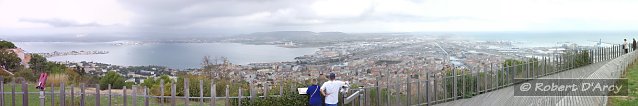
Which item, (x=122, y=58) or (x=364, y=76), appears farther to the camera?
(x=122, y=58)

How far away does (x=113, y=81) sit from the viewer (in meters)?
15.4

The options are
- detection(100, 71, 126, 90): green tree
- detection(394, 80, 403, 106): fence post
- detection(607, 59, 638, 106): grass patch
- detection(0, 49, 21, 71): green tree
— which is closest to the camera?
detection(394, 80, 403, 106): fence post

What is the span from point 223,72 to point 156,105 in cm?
478

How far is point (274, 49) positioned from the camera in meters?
25.1

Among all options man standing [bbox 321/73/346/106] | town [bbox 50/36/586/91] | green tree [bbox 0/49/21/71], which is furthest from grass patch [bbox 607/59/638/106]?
green tree [bbox 0/49/21/71]

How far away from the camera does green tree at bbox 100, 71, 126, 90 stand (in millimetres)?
15023

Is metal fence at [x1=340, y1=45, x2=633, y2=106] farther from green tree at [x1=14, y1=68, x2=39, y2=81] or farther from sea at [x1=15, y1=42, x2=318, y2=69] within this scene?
green tree at [x1=14, y1=68, x2=39, y2=81]

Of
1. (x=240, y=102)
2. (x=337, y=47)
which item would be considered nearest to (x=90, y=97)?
(x=240, y=102)

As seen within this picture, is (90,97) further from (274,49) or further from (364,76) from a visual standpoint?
(274,49)

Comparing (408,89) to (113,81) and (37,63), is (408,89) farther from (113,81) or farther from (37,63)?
(37,63)

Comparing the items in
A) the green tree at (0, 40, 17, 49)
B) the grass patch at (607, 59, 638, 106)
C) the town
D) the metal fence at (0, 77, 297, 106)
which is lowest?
the grass patch at (607, 59, 638, 106)

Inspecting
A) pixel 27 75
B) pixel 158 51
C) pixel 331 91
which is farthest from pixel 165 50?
pixel 331 91

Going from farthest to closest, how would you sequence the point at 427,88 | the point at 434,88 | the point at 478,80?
the point at 478,80, the point at 434,88, the point at 427,88

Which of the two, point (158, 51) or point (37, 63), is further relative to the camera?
point (158, 51)
